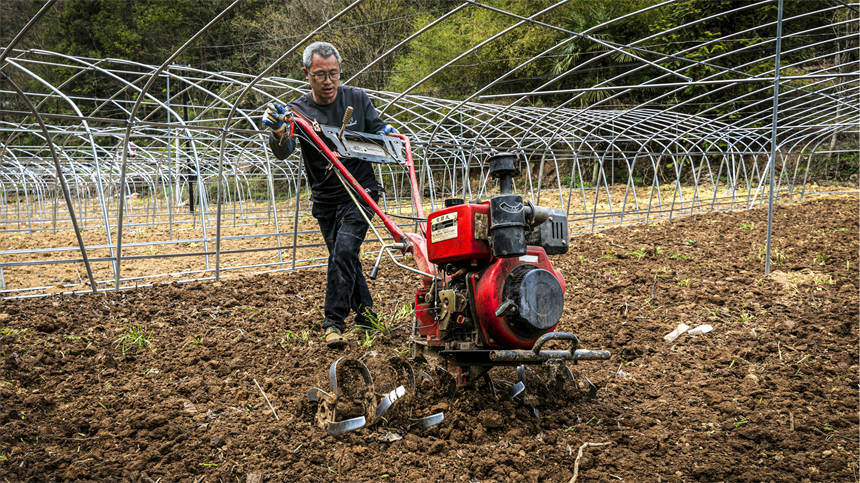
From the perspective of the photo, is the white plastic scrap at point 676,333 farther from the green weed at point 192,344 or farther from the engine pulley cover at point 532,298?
the green weed at point 192,344

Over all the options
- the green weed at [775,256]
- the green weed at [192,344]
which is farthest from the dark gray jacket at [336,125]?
the green weed at [775,256]

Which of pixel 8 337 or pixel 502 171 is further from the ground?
pixel 502 171

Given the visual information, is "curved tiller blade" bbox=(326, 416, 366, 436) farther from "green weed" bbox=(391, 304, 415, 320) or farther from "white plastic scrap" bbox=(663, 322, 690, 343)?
"white plastic scrap" bbox=(663, 322, 690, 343)

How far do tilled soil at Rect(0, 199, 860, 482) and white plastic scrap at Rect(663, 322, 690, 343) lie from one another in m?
0.05

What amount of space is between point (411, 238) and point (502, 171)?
2.49 feet

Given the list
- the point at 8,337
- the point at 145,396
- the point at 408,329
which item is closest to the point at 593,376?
the point at 408,329

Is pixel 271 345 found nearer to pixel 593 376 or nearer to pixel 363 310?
pixel 363 310

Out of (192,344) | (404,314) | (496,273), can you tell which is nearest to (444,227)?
(496,273)

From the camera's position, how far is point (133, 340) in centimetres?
400

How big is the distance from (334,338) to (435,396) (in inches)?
40.5

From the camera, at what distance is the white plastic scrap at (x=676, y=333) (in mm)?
3971

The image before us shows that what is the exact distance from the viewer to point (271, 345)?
152 inches

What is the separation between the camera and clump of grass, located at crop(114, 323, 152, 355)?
3.88 m

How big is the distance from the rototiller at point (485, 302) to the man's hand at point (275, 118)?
0.98 m
